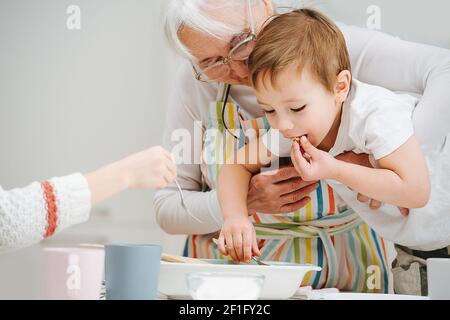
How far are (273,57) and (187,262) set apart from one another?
394mm

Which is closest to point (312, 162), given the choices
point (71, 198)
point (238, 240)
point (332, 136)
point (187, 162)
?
point (332, 136)

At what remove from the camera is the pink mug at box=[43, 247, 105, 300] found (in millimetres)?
884

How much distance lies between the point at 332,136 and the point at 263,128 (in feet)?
0.47

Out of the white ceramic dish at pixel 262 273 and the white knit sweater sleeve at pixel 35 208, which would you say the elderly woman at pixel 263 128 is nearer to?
the white ceramic dish at pixel 262 273

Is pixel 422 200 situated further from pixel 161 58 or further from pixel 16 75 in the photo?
pixel 16 75

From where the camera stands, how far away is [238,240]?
1267 millimetres

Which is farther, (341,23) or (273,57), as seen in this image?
(341,23)

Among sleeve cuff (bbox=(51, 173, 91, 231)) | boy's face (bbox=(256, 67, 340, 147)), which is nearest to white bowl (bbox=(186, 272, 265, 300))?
sleeve cuff (bbox=(51, 173, 91, 231))

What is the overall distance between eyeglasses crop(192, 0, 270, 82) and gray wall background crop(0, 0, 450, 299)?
0.06m

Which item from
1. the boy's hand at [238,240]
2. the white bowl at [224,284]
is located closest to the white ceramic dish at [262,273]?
the white bowl at [224,284]

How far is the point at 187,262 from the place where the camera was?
1060mm

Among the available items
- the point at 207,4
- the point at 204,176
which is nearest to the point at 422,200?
the point at 204,176

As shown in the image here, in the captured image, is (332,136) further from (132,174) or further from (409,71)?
(132,174)

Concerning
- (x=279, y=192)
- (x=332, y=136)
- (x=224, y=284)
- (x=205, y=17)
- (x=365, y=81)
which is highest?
(x=205, y=17)
